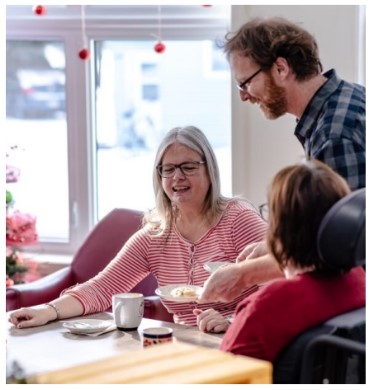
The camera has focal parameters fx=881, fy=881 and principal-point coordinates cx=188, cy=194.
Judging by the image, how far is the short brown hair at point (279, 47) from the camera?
2414 mm

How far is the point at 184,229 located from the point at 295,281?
1.12 metres

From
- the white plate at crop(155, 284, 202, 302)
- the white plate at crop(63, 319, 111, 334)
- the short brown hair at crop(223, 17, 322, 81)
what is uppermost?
the short brown hair at crop(223, 17, 322, 81)

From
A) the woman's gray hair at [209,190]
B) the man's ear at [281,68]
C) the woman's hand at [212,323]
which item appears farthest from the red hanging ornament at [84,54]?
the woman's hand at [212,323]

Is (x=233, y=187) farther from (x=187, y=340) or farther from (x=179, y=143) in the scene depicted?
(x=187, y=340)

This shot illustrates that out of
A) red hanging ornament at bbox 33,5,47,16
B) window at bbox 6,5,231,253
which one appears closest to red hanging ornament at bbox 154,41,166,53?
window at bbox 6,5,231,253

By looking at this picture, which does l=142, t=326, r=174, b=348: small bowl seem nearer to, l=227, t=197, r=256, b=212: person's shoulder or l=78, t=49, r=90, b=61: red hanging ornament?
l=227, t=197, r=256, b=212: person's shoulder

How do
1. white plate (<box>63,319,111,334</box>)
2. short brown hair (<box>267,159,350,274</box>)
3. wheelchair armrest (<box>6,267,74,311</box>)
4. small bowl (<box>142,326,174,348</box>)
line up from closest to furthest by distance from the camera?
short brown hair (<box>267,159,350,274</box>) → small bowl (<box>142,326,174,348</box>) → white plate (<box>63,319,111,334</box>) → wheelchair armrest (<box>6,267,74,311</box>)

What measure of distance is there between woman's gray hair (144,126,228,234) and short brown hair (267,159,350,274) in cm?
104

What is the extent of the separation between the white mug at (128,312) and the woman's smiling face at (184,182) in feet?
1.73

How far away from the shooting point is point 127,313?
7.94 feet

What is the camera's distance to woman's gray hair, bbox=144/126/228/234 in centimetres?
289

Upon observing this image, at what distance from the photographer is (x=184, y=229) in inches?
114

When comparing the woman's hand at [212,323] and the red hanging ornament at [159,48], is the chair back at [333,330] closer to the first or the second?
the woman's hand at [212,323]

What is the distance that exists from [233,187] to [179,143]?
102 centimetres
